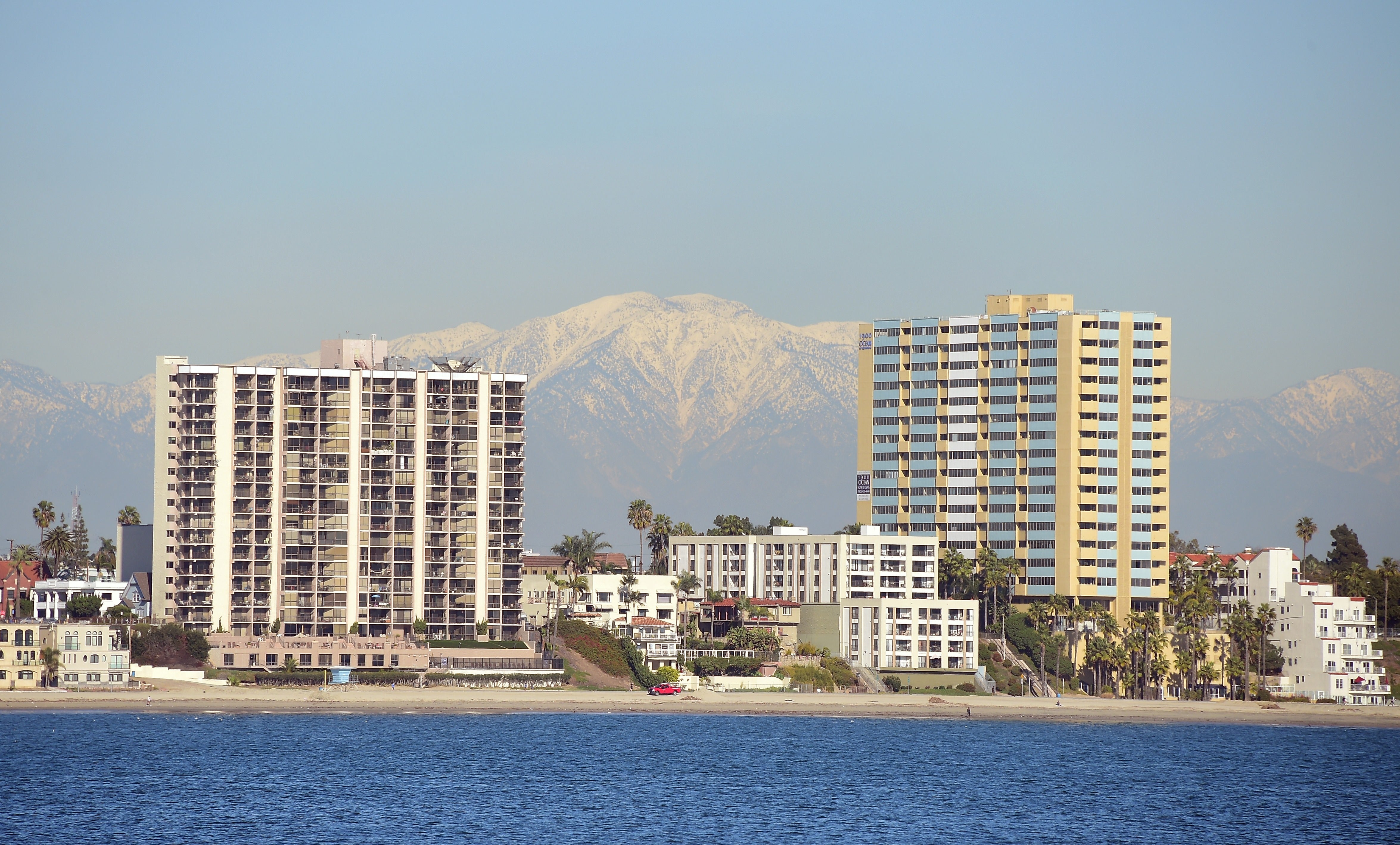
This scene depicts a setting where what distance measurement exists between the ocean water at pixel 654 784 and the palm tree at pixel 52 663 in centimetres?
399

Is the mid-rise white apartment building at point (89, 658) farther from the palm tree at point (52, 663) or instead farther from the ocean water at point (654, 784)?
the ocean water at point (654, 784)

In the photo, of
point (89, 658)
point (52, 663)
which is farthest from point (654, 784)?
point (52, 663)

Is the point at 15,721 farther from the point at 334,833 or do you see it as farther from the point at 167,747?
the point at 334,833

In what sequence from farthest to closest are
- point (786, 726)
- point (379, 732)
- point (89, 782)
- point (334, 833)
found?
point (786, 726), point (379, 732), point (89, 782), point (334, 833)

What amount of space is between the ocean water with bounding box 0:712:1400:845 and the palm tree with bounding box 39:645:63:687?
3.99 meters

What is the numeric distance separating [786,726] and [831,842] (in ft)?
256

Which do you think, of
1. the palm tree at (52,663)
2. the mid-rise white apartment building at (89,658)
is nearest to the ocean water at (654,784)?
the mid-rise white apartment building at (89,658)

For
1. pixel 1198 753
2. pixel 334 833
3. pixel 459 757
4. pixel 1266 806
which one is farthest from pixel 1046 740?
pixel 334 833

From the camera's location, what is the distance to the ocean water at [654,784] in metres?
125

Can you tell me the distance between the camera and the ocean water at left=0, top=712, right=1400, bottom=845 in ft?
411

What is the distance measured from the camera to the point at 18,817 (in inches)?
4899

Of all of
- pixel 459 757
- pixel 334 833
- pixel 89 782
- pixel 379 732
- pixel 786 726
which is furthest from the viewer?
pixel 786 726

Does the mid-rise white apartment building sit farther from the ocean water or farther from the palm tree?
the ocean water

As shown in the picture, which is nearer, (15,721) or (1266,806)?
(1266,806)
